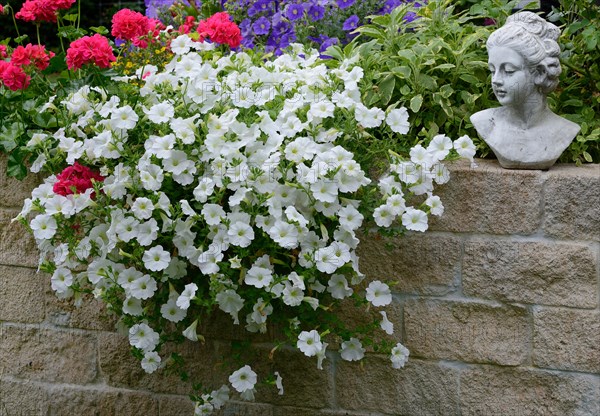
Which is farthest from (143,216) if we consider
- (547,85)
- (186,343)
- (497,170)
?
(547,85)

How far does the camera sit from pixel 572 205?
8.44 ft

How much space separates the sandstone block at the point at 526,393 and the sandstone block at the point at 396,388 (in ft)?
0.18

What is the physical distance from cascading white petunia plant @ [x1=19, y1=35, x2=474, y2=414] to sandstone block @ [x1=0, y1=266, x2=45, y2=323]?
1.25ft

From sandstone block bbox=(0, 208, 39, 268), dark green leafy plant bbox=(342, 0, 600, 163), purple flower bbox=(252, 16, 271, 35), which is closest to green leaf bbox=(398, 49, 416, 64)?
dark green leafy plant bbox=(342, 0, 600, 163)

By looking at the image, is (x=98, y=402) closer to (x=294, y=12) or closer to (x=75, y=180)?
(x=75, y=180)

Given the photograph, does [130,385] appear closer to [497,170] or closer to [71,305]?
[71,305]

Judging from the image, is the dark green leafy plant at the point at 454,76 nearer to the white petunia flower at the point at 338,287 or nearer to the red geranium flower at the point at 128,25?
the white petunia flower at the point at 338,287

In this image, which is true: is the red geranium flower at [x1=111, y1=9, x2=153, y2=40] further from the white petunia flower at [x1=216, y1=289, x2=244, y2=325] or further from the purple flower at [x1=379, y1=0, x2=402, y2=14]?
the purple flower at [x1=379, y1=0, x2=402, y2=14]

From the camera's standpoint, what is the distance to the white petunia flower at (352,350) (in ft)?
8.77

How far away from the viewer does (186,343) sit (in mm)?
2949

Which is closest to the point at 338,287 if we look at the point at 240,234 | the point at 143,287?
the point at 240,234

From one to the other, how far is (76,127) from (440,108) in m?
1.16

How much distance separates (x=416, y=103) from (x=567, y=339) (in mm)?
853

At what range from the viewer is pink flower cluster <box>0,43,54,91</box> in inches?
111
